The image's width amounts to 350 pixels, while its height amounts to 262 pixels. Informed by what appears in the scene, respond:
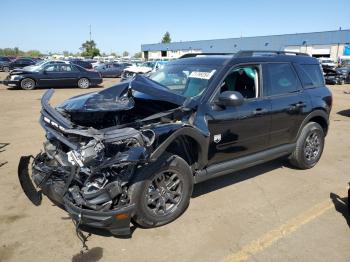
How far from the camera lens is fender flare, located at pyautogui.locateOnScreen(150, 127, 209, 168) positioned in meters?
3.68

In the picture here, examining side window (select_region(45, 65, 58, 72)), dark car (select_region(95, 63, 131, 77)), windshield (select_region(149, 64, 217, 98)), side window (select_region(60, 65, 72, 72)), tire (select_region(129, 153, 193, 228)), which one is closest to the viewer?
tire (select_region(129, 153, 193, 228))

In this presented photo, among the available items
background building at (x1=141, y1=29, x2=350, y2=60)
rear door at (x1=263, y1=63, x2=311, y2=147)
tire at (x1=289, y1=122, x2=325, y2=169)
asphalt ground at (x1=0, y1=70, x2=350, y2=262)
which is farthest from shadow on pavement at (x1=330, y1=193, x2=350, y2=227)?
background building at (x1=141, y1=29, x2=350, y2=60)

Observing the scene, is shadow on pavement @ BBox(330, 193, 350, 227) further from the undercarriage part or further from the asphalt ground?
the undercarriage part

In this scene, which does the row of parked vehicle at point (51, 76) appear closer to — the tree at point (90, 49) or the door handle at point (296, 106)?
the door handle at point (296, 106)

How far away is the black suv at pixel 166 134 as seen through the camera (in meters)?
3.53

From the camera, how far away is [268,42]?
A: 6159cm

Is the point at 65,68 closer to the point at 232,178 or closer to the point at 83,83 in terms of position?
the point at 83,83

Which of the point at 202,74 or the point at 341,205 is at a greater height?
the point at 202,74

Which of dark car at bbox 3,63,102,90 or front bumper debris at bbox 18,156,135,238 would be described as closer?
front bumper debris at bbox 18,156,135,238

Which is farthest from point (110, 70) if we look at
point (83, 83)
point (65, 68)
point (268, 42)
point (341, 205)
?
point (268, 42)

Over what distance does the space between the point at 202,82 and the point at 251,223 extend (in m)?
1.88

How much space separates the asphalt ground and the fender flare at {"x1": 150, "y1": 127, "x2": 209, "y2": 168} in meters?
0.70

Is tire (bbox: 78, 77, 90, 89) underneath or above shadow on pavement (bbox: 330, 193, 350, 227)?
above

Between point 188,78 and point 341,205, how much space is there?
8.82ft
